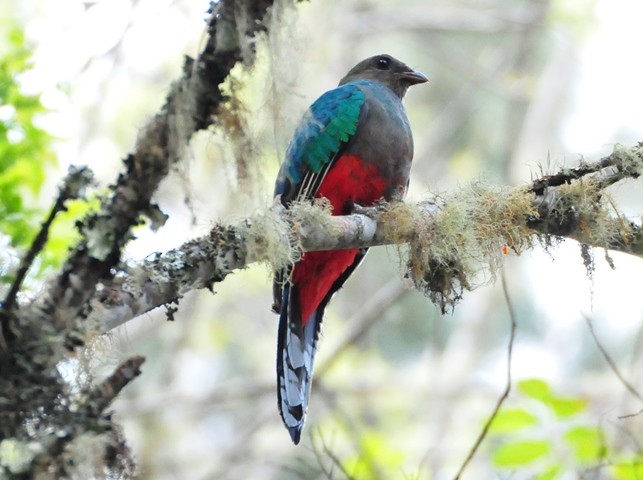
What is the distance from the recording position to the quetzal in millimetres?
4020

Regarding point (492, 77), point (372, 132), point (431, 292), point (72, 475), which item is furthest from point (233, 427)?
point (72, 475)

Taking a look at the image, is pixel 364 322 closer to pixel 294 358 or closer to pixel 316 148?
pixel 294 358

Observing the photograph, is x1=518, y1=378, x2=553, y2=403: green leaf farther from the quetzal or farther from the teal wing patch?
the teal wing patch

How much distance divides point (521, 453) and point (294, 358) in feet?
3.57

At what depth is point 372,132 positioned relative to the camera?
418 cm

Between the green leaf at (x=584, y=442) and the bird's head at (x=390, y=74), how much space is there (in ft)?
6.96

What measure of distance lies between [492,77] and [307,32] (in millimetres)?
6481

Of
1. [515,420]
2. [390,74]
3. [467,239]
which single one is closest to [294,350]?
[515,420]

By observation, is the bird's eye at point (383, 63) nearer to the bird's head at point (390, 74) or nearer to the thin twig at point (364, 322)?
the bird's head at point (390, 74)

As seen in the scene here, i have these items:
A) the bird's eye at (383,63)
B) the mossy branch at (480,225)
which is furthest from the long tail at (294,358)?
the bird's eye at (383,63)

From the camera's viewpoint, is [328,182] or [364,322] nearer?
[328,182]

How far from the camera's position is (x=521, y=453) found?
11.2 feet

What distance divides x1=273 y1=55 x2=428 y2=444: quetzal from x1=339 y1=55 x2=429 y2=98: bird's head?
61 cm

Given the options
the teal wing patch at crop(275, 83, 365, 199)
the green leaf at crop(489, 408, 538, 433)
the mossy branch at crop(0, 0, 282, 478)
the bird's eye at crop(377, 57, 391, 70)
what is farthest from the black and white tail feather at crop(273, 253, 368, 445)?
the mossy branch at crop(0, 0, 282, 478)
